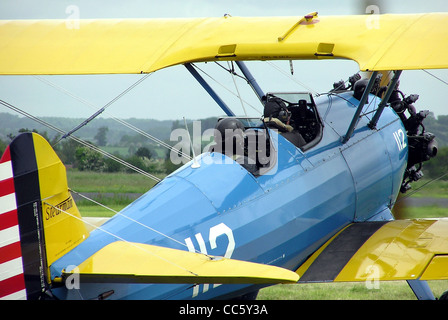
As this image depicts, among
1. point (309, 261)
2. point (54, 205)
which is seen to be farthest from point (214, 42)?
point (54, 205)

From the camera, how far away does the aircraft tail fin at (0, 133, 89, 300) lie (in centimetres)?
386

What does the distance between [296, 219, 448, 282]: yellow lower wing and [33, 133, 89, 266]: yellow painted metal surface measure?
8.03 feet

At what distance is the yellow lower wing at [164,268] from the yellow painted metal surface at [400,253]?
7.01 feet

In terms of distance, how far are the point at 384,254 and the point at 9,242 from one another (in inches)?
132

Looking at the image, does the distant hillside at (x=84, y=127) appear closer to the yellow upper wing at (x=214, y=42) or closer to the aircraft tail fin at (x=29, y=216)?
the yellow upper wing at (x=214, y=42)

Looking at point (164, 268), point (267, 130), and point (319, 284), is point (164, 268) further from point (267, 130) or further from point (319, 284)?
point (319, 284)

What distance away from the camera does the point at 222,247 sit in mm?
5027

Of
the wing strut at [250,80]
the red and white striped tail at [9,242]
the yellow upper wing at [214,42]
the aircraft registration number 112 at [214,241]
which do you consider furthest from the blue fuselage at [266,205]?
the yellow upper wing at [214,42]

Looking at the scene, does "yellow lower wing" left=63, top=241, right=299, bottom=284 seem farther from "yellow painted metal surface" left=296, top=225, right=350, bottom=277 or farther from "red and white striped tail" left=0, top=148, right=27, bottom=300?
"yellow painted metal surface" left=296, top=225, right=350, bottom=277

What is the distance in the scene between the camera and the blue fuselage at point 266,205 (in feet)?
15.5

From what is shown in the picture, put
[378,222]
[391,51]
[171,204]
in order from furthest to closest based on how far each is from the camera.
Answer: [378,222]
[391,51]
[171,204]
